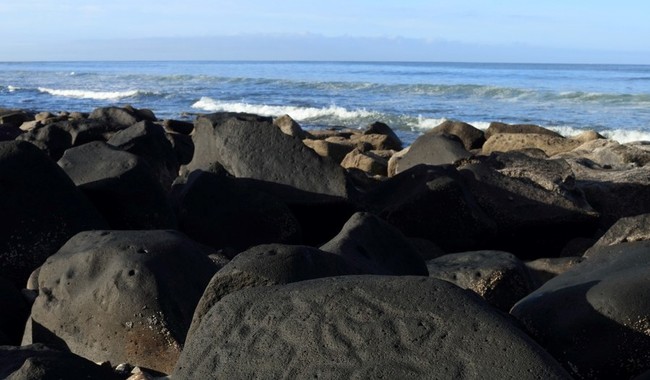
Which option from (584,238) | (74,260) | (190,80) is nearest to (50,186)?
(74,260)

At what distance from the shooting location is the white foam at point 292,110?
24.9 m

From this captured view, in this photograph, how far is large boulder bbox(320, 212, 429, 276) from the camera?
14.4 feet

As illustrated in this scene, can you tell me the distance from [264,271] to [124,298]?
2.88 feet

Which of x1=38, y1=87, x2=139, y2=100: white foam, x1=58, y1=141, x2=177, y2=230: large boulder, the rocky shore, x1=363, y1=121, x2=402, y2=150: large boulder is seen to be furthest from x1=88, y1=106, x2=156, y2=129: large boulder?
x1=38, y1=87, x2=139, y2=100: white foam

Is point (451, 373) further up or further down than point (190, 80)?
further up

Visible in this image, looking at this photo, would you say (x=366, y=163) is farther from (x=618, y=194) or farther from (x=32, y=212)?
(x=32, y=212)

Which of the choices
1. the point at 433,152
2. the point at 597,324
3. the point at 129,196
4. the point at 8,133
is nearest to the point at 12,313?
the point at 129,196

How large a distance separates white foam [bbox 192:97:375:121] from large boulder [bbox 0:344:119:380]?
21.1 metres

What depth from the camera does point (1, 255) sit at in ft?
17.0

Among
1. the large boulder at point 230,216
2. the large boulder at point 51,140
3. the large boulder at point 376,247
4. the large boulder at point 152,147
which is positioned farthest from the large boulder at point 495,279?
the large boulder at point 51,140

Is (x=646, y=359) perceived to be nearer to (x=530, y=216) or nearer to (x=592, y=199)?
(x=530, y=216)

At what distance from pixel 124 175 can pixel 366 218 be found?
1.93 m

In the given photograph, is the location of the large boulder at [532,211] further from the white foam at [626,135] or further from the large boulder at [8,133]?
the white foam at [626,135]

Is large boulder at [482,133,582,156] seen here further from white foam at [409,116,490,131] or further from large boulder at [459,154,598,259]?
white foam at [409,116,490,131]
